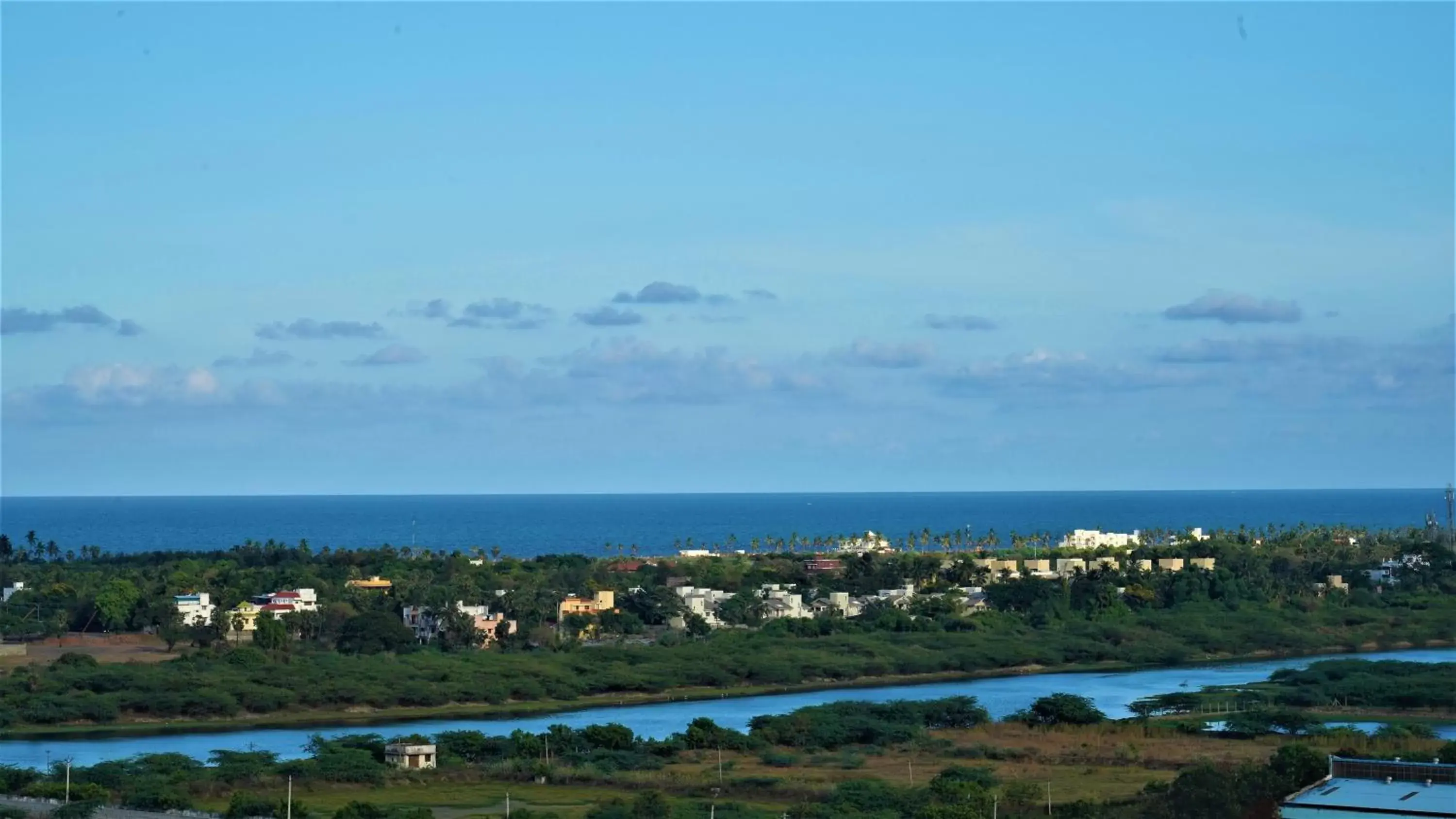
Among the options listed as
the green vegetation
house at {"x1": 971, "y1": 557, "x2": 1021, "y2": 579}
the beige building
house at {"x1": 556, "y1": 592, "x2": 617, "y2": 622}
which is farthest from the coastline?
Result: house at {"x1": 971, "y1": 557, "x2": 1021, "y2": 579}

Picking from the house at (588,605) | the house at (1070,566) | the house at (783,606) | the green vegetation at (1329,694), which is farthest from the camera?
the house at (1070,566)

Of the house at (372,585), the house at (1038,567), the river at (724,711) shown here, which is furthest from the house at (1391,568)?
the house at (372,585)

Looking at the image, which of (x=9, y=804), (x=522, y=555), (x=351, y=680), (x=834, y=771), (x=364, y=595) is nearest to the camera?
(x=9, y=804)

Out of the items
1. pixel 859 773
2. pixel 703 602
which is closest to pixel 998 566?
pixel 703 602

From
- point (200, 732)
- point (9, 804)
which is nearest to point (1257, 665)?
point (200, 732)

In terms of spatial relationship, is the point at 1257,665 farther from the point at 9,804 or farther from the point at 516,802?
the point at 9,804

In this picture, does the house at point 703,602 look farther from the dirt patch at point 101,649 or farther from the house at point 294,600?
the dirt patch at point 101,649

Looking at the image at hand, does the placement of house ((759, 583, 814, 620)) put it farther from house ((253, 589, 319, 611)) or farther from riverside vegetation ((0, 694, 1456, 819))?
riverside vegetation ((0, 694, 1456, 819))
